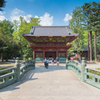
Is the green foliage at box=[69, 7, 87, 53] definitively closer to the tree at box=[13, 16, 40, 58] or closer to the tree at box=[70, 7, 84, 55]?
the tree at box=[70, 7, 84, 55]

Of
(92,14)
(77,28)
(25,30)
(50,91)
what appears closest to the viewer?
(50,91)

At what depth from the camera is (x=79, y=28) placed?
26.2 meters

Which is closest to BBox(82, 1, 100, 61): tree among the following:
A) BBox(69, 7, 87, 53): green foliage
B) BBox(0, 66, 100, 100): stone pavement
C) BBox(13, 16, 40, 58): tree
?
BBox(69, 7, 87, 53): green foliage

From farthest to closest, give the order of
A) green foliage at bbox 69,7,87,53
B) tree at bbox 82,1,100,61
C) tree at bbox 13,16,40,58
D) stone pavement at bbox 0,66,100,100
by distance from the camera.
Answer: tree at bbox 13,16,40,58 < green foliage at bbox 69,7,87,53 < tree at bbox 82,1,100,61 < stone pavement at bbox 0,66,100,100

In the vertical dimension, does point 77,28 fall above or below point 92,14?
below

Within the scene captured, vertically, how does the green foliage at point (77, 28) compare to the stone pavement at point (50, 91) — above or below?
above

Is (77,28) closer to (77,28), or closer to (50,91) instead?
(77,28)

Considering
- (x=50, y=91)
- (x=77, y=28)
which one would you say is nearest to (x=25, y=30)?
(x=77, y=28)

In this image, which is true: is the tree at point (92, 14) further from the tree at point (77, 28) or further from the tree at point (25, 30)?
the tree at point (25, 30)

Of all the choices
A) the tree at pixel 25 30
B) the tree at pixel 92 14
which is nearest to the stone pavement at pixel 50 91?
the tree at pixel 92 14

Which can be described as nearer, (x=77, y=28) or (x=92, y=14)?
(x=92, y=14)

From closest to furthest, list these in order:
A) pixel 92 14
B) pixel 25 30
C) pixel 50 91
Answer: pixel 50 91 → pixel 92 14 → pixel 25 30

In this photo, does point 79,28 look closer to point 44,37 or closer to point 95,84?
point 44,37

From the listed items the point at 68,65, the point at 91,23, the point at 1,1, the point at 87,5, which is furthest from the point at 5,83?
the point at 87,5
